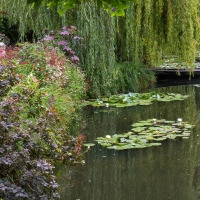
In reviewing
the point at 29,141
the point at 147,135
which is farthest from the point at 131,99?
the point at 29,141

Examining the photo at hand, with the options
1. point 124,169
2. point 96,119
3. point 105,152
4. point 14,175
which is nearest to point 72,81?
point 96,119

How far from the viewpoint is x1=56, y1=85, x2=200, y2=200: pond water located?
410 cm

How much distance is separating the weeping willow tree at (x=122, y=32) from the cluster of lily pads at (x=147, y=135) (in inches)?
92.3

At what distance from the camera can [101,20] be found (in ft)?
28.2

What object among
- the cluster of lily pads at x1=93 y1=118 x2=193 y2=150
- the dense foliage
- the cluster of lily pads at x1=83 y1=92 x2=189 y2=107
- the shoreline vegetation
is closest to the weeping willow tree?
the shoreline vegetation

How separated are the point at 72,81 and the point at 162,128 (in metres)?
1.81

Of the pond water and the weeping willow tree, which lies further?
the weeping willow tree

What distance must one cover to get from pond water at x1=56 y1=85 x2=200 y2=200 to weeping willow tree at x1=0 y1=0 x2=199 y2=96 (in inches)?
93.0

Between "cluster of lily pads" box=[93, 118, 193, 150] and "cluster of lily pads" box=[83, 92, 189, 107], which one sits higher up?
"cluster of lily pads" box=[83, 92, 189, 107]

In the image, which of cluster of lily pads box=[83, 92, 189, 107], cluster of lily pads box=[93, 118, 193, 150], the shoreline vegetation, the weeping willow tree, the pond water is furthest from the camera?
the weeping willow tree

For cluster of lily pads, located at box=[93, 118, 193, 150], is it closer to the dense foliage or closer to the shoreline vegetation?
the shoreline vegetation

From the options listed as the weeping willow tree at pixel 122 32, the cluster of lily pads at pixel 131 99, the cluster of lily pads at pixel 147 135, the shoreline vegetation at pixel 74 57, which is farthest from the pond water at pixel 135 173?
the weeping willow tree at pixel 122 32

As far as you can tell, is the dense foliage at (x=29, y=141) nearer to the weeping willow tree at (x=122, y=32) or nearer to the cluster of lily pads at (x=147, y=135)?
the cluster of lily pads at (x=147, y=135)

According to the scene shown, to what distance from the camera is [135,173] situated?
4.65 m
